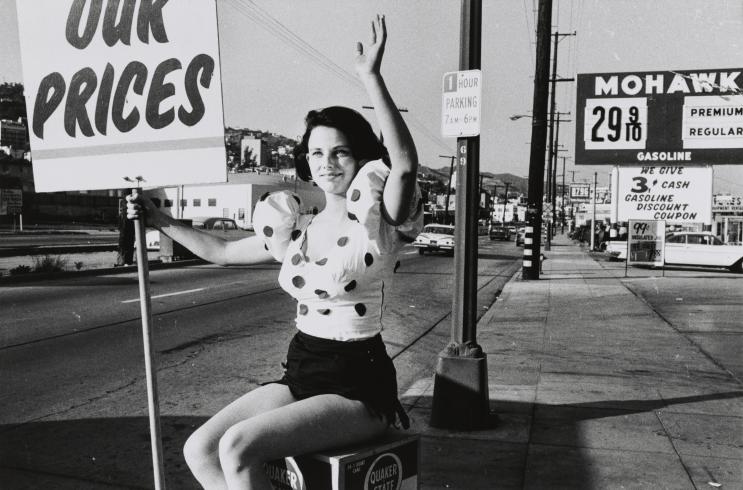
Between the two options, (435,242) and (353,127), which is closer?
(353,127)

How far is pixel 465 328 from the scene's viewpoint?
17.7ft

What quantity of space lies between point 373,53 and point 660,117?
1774cm

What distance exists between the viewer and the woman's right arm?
9.39ft

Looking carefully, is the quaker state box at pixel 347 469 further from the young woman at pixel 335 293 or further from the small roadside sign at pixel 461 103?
the small roadside sign at pixel 461 103

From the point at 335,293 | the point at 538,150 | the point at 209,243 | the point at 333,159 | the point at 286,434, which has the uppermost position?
the point at 538,150

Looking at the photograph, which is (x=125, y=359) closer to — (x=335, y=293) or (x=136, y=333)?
(x=136, y=333)

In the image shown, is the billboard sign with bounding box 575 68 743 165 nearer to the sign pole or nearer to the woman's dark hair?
the woman's dark hair

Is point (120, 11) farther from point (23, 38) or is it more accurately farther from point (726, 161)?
point (726, 161)

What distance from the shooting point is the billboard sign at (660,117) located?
1831cm

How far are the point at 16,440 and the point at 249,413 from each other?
3.42m

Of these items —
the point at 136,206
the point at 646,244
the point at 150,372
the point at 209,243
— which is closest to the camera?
the point at 150,372

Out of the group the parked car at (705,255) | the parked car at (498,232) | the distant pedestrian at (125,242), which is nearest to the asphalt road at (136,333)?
the distant pedestrian at (125,242)

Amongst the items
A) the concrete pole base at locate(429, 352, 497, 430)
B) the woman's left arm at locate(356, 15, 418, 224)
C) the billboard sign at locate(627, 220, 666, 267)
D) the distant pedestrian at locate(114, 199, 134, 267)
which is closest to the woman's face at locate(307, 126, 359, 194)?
the woman's left arm at locate(356, 15, 418, 224)

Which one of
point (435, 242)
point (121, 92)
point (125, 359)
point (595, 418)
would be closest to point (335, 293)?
point (121, 92)
